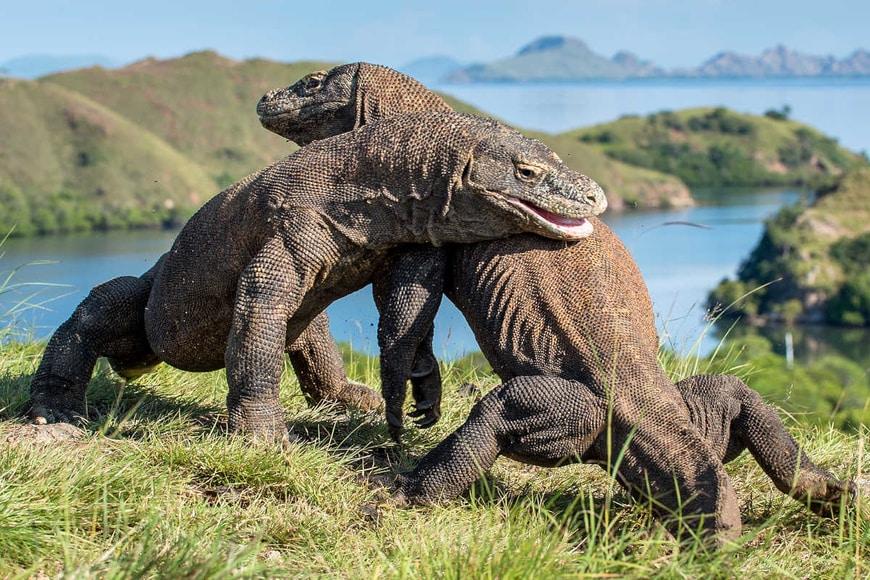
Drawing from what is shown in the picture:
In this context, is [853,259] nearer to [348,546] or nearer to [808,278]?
[808,278]

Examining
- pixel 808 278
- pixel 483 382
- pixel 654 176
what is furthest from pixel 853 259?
pixel 483 382

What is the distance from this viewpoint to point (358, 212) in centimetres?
544

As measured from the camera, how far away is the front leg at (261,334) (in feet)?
17.6

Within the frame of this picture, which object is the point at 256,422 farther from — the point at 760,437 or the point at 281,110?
the point at 760,437

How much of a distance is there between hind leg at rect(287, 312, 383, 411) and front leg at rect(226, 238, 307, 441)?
1204mm

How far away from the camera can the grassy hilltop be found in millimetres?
75062

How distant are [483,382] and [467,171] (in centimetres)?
281

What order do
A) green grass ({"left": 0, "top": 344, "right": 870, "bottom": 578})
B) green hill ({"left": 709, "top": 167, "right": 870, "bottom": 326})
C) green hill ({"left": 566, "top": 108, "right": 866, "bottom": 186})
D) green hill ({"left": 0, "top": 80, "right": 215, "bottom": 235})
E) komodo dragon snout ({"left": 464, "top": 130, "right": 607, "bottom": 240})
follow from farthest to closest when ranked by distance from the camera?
1. green hill ({"left": 566, "top": 108, "right": 866, "bottom": 186})
2. green hill ({"left": 709, "top": 167, "right": 870, "bottom": 326})
3. green hill ({"left": 0, "top": 80, "right": 215, "bottom": 235})
4. komodo dragon snout ({"left": 464, "top": 130, "right": 607, "bottom": 240})
5. green grass ({"left": 0, "top": 344, "right": 870, "bottom": 578})

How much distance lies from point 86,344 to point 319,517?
2278mm

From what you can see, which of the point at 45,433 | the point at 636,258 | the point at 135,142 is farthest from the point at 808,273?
the point at 45,433

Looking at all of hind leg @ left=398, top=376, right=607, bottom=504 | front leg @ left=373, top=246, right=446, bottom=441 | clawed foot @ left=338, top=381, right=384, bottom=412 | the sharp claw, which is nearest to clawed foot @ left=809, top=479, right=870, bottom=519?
hind leg @ left=398, top=376, right=607, bottom=504

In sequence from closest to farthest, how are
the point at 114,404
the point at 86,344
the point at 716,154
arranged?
the point at 86,344 → the point at 114,404 → the point at 716,154

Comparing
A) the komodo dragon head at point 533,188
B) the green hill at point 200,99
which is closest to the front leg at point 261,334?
the komodo dragon head at point 533,188

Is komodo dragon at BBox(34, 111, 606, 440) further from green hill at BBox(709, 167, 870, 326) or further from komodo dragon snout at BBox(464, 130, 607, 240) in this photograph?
green hill at BBox(709, 167, 870, 326)
